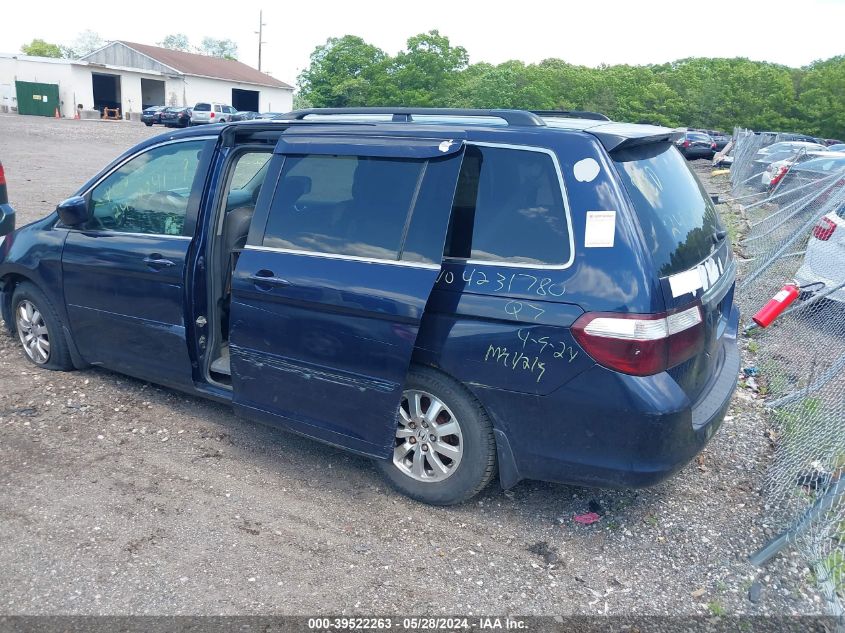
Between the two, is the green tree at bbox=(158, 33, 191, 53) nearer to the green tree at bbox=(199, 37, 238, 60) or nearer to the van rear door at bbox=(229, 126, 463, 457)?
the green tree at bbox=(199, 37, 238, 60)

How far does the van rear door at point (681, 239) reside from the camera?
3.18 metres

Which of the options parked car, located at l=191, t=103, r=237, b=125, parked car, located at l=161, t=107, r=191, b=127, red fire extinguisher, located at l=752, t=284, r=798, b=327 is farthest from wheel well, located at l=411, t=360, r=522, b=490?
parked car, located at l=161, t=107, r=191, b=127

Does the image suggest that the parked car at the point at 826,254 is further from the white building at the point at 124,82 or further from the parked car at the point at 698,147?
the white building at the point at 124,82

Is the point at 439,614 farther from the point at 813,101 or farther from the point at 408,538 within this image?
the point at 813,101

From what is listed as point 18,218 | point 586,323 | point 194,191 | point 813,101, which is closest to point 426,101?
point 18,218

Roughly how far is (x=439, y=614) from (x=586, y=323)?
142cm

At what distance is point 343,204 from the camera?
3.73 metres

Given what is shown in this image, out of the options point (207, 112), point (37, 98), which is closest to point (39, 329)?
point (207, 112)

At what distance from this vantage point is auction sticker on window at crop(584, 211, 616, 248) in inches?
121

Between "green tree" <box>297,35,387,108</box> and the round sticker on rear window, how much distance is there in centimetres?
2242

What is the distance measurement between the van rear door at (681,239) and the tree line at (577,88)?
6967 mm

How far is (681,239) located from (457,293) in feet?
3.67

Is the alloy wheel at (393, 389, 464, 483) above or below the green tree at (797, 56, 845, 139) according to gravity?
below

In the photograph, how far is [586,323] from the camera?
Result: 3064 mm
